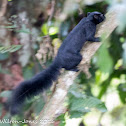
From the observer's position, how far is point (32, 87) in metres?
2.55

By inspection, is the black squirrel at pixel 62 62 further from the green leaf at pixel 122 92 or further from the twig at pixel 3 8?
the twig at pixel 3 8

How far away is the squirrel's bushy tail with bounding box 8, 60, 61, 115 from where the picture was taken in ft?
7.86

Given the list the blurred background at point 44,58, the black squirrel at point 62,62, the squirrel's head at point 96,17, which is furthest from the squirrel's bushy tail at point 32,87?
→ the squirrel's head at point 96,17

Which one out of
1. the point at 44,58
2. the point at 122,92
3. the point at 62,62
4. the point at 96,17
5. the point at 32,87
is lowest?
the point at 122,92

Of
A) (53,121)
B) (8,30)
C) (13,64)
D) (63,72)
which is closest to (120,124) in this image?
(53,121)

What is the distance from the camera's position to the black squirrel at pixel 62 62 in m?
2.45

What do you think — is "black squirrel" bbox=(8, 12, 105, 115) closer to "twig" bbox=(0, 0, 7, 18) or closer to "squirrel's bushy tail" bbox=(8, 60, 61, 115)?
"squirrel's bushy tail" bbox=(8, 60, 61, 115)

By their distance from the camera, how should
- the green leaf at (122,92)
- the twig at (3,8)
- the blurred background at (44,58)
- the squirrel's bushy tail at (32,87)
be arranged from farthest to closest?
1. the green leaf at (122,92)
2. the twig at (3,8)
3. the blurred background at (44,58)
4. the squirrel's bushy tail at (32,87)

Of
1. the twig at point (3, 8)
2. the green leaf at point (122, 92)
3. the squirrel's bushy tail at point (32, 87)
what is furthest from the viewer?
the green leaf at point (122, 92)

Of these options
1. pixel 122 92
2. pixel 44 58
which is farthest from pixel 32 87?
pixel 122 92

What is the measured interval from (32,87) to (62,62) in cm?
58

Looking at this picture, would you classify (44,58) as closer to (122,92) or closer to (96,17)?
(96,17)

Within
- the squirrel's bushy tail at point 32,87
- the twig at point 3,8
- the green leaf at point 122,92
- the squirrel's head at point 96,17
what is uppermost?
the twig at point 3,8

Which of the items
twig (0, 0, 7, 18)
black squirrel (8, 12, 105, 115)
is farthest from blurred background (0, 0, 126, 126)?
black squirrel (8, 12, 105, 115)
